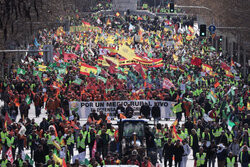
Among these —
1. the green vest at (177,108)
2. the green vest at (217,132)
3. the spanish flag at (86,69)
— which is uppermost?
the spanish flag at (86,69)

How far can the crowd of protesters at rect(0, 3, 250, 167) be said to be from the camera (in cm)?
2445

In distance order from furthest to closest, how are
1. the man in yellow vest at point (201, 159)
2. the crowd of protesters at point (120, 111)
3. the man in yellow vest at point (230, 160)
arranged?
the crowd of protesters at point (120, 111) → the man in yellow vest at point (201, 159) → the man in yellow vest at point (230, 160)

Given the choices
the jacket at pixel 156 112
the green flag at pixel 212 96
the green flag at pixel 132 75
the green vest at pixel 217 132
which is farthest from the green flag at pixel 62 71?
the green vest at pixel 217 132

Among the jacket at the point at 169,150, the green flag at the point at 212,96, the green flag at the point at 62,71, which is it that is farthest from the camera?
the green flag at the point at 62,71

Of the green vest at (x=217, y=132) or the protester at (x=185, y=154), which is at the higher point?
the green vest at (x=217, y=132)

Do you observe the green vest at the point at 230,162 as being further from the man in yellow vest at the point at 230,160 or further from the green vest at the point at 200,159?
the green vest at the point at 200,159

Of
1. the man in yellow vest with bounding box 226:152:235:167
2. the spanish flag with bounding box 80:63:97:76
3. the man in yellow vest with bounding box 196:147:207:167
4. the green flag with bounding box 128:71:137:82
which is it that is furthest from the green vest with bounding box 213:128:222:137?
the green flag with bounding box 128:71:137:82

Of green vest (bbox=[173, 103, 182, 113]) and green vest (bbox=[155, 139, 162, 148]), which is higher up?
green vest (bbox=[155, 139, 162, 148])

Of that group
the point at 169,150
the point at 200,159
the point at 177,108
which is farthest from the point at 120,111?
the point at 200,159

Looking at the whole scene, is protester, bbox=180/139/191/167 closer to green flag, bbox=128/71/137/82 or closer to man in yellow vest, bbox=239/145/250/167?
man in yellow vest, bbox=239/145/250/167

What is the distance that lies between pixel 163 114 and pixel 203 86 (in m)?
6.19

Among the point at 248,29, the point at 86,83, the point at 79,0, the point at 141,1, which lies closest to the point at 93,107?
the point at 86,83

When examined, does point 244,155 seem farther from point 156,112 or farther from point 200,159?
point 156,112

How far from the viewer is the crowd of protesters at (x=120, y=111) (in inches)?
963
